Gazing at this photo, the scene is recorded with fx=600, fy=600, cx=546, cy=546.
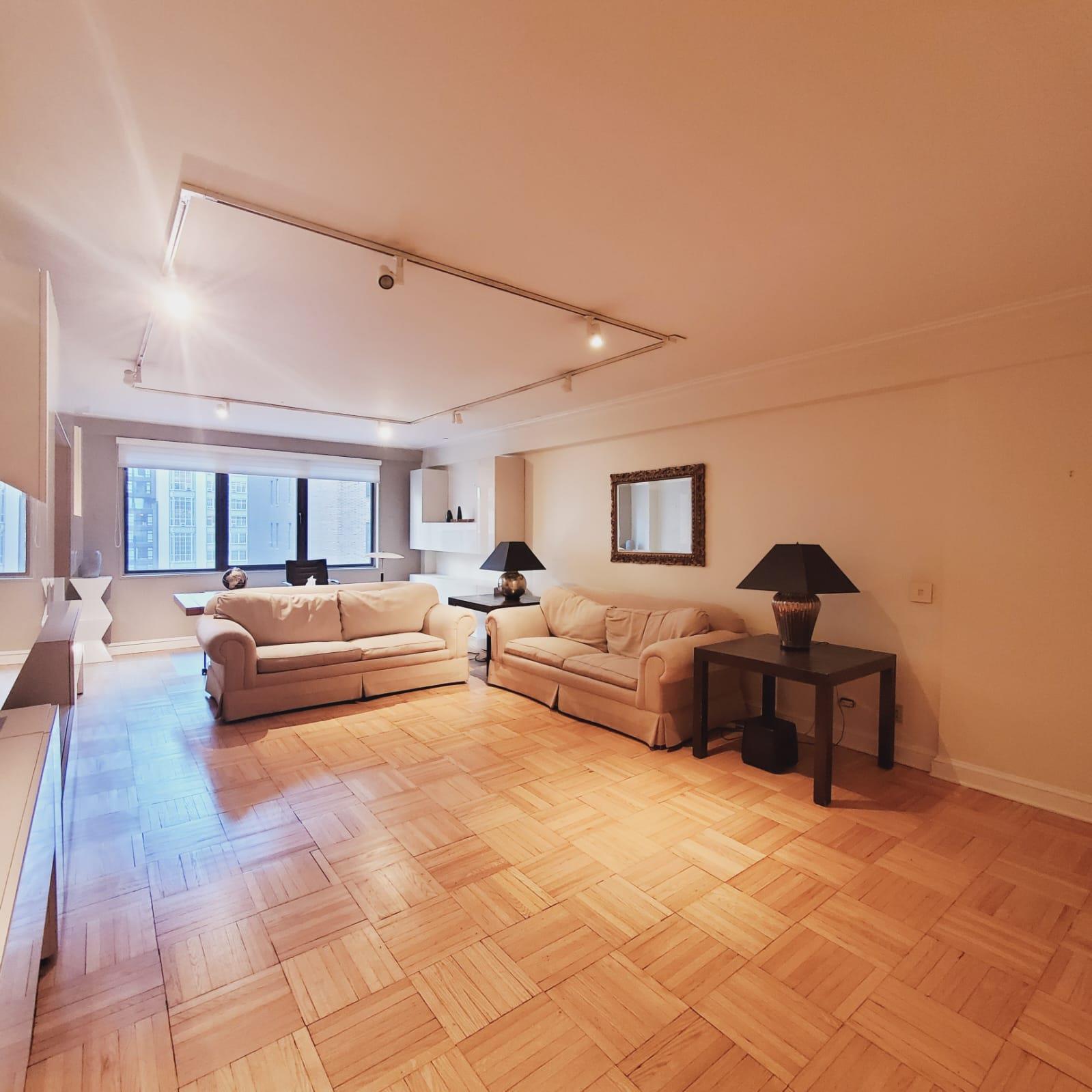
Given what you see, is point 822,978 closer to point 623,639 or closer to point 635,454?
point 623,639

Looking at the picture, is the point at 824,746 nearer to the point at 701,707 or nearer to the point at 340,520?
the point at 701,707

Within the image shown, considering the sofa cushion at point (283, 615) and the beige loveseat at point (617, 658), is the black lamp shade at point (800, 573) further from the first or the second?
the sofa cushion at point (283, 615)

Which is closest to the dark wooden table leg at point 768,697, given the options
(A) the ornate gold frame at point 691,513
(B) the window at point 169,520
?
(A) the ornate gold frame at point 691,513

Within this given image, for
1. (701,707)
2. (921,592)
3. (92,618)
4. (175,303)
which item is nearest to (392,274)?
(175,303)

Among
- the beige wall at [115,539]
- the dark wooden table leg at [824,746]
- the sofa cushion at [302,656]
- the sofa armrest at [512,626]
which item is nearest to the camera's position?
the dark wooden table leg at [824,746]

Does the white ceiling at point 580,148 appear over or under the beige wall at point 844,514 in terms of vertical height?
over

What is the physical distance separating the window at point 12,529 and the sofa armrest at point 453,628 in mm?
3570

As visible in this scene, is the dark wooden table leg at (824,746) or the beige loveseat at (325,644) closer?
the dark wooden table leg at (824,746)

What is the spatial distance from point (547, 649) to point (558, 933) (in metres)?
2.60

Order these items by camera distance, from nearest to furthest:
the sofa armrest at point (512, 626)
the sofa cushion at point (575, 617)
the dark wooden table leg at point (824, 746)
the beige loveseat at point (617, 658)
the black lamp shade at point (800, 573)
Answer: the dark wooden table leg at point (824, 746) → the black lamp shade at point (800, 573) → the beige loveseat at point (617, 658) → the sofa cushion at point (575, 617) → the sofa armrest at point (512, 626)

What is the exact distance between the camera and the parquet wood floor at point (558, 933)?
1.52m

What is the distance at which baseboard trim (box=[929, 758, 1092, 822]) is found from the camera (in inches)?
111

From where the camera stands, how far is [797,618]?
3.39m

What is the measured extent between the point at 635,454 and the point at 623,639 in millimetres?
1556
